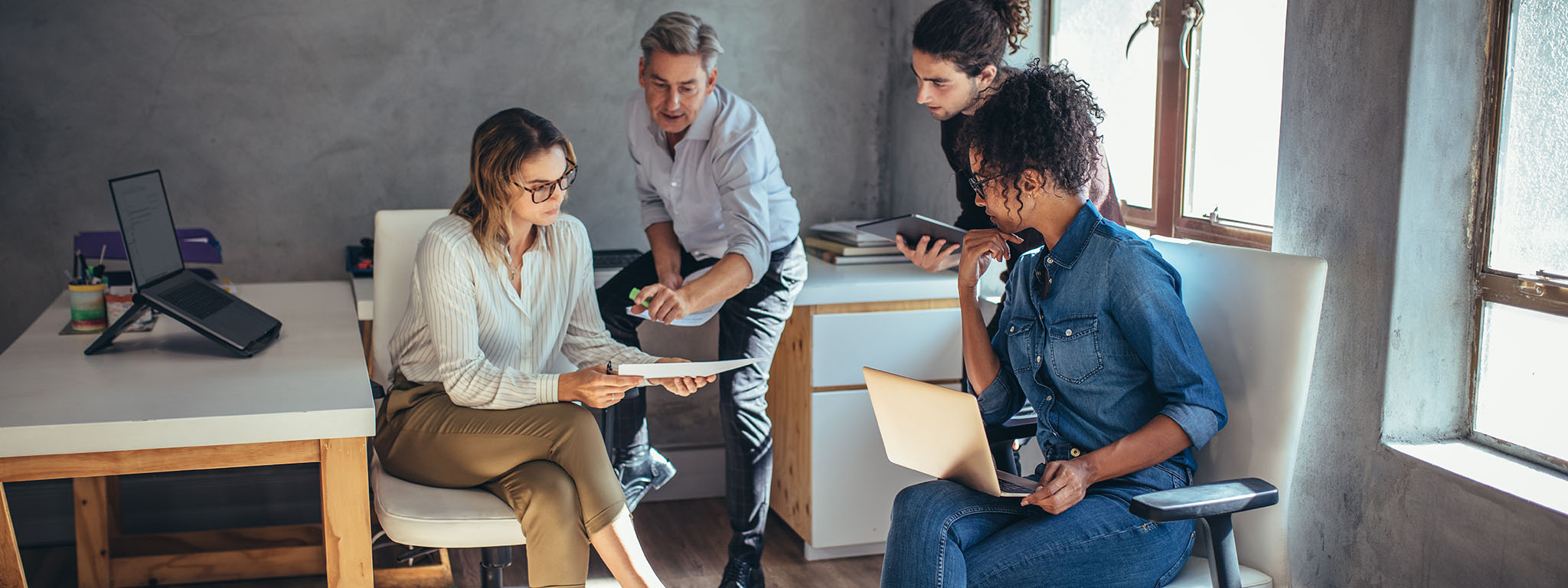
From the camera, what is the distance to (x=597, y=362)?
2.38 meters

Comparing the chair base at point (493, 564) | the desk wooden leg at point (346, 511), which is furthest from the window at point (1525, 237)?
the desk wooden leg at point (346, 511)

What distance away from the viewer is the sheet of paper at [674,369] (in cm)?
198

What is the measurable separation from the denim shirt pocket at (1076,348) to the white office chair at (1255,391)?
0.19 meters

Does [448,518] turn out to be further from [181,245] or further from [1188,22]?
[1188,22]

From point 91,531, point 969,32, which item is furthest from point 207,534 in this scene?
point 969,32

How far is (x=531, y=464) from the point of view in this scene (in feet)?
6.72

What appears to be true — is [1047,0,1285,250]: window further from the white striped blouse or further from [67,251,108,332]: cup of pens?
[67,251,108,332]: cup of pens

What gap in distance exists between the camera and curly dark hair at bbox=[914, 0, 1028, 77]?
2.22 m

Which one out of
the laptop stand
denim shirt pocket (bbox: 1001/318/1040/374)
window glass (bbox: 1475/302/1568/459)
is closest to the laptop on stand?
the laptop stand

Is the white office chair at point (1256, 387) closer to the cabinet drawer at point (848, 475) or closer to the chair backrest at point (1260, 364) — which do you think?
the chair backrest at point (1260, 364)

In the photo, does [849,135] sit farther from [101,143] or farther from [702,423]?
[101,143]

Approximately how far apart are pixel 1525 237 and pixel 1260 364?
16.2 inches

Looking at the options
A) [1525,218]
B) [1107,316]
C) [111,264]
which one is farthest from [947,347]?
[111,264]

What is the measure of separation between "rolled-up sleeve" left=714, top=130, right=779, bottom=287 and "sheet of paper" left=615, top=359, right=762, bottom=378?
0.55 metres
